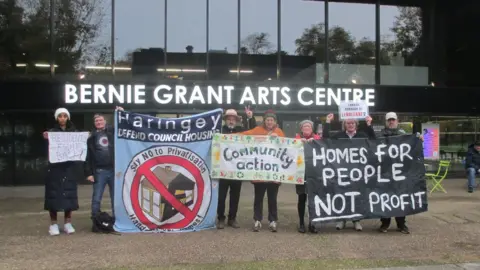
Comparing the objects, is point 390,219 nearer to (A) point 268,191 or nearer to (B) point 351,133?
(B) point 351,133

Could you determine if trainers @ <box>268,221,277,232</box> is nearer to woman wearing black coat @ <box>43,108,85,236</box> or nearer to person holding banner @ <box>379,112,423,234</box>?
person holding banner @ <box>379,112,423,234</box>

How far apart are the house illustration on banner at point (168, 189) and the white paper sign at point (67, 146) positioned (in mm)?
1009

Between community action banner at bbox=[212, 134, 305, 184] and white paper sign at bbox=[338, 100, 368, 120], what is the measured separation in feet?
2.53

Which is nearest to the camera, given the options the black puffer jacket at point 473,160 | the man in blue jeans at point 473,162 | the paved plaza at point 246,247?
the paved plaza at point 246,247

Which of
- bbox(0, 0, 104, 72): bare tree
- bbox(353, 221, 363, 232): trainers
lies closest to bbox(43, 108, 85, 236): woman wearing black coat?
bbox(353, 221, 363, 232): trainers

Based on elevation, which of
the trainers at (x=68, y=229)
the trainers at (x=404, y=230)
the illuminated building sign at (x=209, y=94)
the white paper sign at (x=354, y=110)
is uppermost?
the illuminated building sign at (x=209, y=94)

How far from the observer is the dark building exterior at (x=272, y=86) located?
13148 millimetres

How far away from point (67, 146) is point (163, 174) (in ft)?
4.63

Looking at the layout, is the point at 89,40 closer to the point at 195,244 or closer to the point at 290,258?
the point at 195,244

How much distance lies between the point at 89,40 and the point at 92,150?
786cm

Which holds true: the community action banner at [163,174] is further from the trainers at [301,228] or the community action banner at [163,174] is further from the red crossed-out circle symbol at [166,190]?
the trainers at [301,228]

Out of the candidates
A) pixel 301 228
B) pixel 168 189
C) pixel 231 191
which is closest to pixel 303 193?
pixel 301 228

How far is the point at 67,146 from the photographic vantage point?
21.6ft

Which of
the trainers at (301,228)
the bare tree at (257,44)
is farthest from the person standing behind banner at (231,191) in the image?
the bare tree at (257,44)
